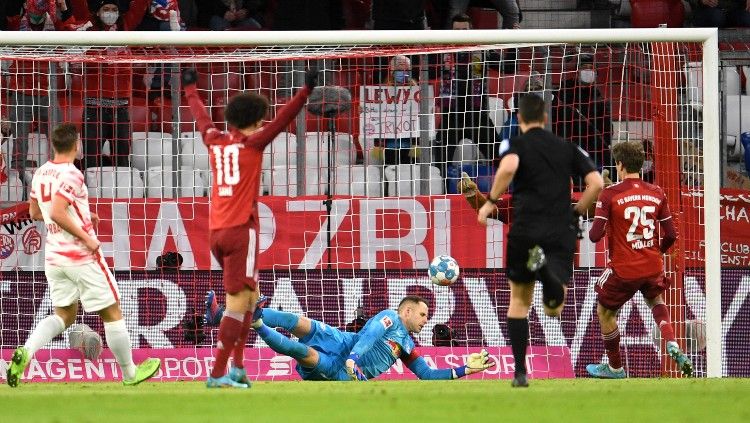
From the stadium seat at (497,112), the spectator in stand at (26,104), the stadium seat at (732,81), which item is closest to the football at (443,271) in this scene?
the stadium seat at (497,112)

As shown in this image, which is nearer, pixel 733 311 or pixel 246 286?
pixel 246 286

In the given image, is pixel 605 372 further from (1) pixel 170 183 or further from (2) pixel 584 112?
(1) pixel 170 183

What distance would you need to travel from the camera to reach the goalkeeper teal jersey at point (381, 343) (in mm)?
12516

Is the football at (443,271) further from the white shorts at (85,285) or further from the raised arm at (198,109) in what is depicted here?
the raised arm at (198,109)

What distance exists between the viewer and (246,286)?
9.92 meters

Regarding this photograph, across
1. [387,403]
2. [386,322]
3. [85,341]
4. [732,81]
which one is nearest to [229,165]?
[387,403]

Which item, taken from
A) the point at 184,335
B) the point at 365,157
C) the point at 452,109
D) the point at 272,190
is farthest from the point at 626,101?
A: the point at 184,335

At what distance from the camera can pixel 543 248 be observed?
984 centimetres

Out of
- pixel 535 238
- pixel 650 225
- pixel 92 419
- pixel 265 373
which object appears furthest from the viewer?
pixel 265 373

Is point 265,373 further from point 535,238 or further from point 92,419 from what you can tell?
point 92,419

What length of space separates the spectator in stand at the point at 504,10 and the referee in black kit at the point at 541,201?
7.85 m

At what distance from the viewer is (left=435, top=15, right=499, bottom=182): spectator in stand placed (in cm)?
1490

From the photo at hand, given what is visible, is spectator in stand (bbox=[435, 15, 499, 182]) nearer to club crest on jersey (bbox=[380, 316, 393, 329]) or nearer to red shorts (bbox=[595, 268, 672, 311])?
club crest on jersey (bbox=[380, 316, 393, 329])

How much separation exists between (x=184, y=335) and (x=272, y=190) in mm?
1737
